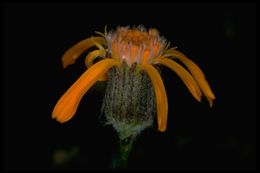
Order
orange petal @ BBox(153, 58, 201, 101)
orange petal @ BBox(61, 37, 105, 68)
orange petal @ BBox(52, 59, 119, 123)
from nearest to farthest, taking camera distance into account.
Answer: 1. orange petal @ BBox(52, 59, 119, 123)
2. orange petal @ BBox(153, 58, 201, 101)
3. orange petal @ BBox(61, 37, 105, 68)

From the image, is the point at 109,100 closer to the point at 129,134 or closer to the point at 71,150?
the point at 129,134

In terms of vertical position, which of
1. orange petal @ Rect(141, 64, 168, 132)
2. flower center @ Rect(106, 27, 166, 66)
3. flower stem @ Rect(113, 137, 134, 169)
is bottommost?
flower stem @ Rect(113, 137, 134, 169)

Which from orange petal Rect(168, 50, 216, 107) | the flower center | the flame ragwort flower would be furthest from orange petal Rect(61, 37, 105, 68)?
orange petal Rect(168, 50, 216, 107)

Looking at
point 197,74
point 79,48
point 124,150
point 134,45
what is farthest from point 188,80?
point 79,48

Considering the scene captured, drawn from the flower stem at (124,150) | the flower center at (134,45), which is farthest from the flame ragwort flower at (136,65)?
the flower stem at (124,150)

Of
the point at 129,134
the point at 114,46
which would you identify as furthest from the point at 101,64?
the point at 129,134

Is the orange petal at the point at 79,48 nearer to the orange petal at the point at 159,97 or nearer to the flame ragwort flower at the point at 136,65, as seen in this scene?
the flame ragwort flower at the point at 136,65

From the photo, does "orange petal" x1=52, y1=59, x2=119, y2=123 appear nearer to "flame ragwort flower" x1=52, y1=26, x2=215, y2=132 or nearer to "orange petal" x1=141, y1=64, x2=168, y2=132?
"flame ragwort flower" x1=52, y1=26, x2=215, y2=132

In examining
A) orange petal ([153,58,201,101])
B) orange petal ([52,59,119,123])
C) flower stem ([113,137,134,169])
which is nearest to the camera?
orange petal ([52,59,119,123])
